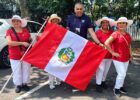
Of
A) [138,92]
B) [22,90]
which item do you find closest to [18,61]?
[22,90]

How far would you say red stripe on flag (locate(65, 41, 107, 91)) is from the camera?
297 inches

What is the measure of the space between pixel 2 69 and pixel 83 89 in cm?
407

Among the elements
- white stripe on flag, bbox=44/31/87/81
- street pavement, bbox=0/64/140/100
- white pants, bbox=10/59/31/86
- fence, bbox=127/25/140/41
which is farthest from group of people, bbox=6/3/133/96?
fence, bbox=127/25/140/41

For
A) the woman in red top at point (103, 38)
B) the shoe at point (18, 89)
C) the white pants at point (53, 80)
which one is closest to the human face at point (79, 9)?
the woman in red top at point (103, 38)

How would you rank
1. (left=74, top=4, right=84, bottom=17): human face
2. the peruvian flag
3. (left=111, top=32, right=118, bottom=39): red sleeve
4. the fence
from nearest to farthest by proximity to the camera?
(left=111, top=32, right=118, bottom=39): red sleeve < the peruvian flag < (left=74, top=4, right=84, bottom=17): human face < the fence

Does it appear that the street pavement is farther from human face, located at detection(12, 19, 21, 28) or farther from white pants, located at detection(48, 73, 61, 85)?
human face, located at detection(12, 19, 21, 28)

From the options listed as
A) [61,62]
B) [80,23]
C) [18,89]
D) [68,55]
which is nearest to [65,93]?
[61,62]

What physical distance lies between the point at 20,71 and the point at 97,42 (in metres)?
1.87

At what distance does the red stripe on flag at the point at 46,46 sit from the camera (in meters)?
7.47

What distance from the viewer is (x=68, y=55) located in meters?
7.59

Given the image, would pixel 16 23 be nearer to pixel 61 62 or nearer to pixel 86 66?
pixel 61 62

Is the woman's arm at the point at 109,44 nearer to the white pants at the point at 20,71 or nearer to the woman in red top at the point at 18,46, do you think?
the woman in red top at the point at 18,46

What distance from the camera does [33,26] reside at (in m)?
11.5

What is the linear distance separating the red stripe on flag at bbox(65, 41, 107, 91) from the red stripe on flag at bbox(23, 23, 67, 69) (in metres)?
0.61
